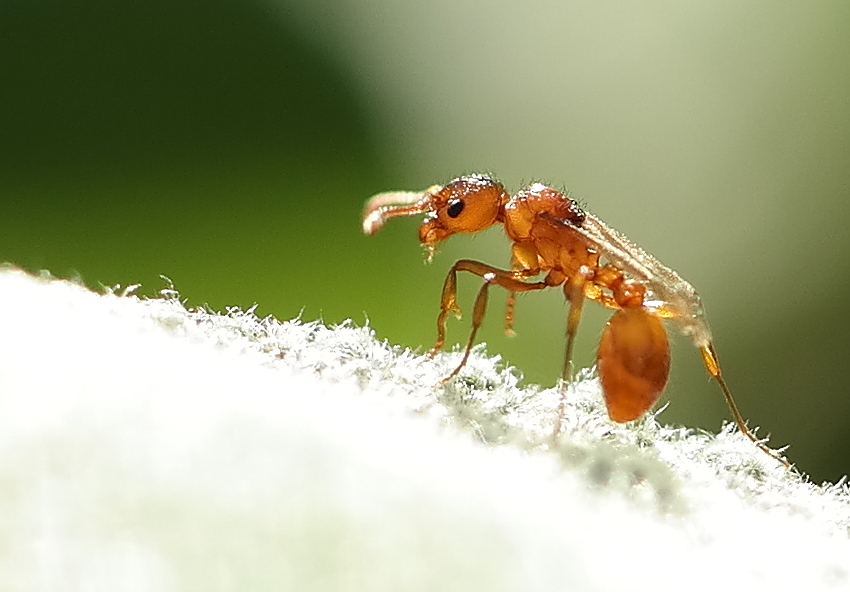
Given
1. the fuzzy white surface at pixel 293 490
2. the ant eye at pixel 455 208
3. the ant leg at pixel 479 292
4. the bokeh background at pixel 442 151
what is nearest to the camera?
the fuzzy white surface at pixel 293 490

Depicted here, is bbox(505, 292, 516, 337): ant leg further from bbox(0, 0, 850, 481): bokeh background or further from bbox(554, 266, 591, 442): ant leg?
bbox(0, 0, 850, 481): bokeh background

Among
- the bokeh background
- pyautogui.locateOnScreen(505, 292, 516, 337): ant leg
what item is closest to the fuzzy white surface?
pyautogui.locateOnScreen(505, 292, 516, 337): ant leg

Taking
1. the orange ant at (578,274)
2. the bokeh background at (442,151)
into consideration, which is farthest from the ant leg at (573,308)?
the bokeh background at (442,151)

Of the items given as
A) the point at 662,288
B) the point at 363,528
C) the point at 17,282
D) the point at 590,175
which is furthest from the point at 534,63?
the point at 363,528

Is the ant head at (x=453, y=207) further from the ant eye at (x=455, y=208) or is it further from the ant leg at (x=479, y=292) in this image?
the ant leg at (x=479, y=292)

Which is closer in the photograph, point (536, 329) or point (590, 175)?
point (536, 329)

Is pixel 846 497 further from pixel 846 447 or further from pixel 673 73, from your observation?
pixel 673 73

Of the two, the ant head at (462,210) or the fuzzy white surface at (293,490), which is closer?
the fuzzy white surface at (293,490)

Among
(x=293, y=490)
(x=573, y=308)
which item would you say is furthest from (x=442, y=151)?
(x=293, y=490)

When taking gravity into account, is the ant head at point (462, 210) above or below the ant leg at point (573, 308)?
above
